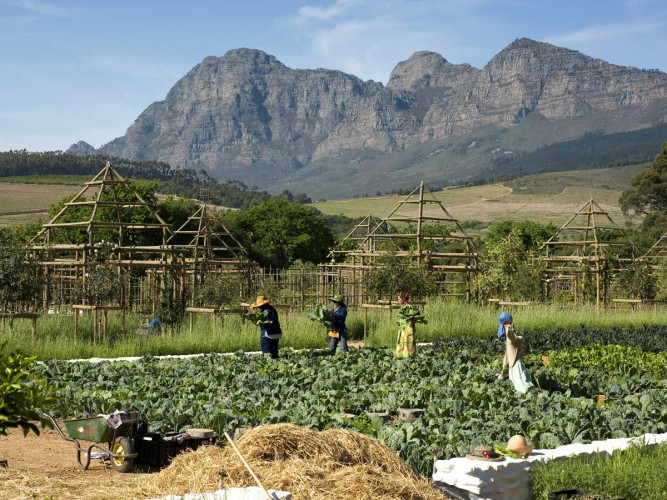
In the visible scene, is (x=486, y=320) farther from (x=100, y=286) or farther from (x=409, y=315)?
(x=100, y=286)

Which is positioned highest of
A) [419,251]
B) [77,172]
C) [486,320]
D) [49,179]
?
[77,172]

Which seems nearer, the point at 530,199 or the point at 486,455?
the point at 486,455

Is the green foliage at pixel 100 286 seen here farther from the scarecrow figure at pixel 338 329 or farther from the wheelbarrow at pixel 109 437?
the wheelbarrow at pixel 109 437

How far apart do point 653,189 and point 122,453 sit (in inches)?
2085

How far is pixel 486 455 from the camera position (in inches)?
276

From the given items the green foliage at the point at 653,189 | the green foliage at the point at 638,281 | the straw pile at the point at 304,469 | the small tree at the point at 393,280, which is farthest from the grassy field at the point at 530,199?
the straw pile at the point at 304,469

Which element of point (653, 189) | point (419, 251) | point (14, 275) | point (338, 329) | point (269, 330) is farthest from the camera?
point (653, 189)

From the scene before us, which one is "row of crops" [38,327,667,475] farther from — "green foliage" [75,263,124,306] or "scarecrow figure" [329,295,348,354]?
"green foliage" [75,263,124,306]

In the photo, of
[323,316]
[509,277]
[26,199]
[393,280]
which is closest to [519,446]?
[323,316]

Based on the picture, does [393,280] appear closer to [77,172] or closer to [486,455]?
[486,455]

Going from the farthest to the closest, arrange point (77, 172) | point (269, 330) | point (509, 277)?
1. point (77, 172)
2. point (509, 277)
3. point (269, 330)

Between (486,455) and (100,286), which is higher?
(100,286)

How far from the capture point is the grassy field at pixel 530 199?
97.6m

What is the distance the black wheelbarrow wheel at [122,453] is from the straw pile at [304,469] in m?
1.21
